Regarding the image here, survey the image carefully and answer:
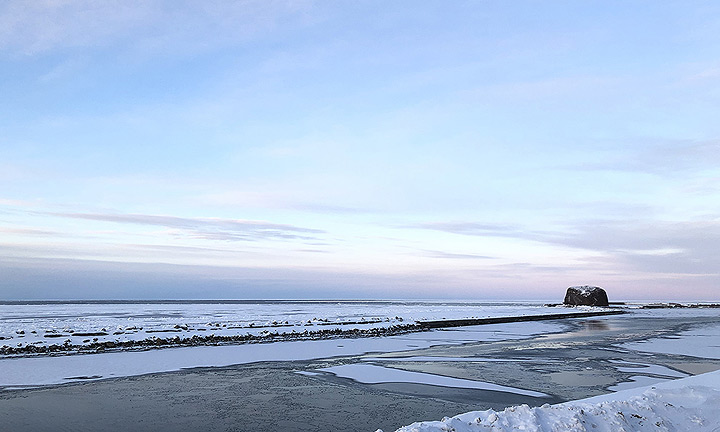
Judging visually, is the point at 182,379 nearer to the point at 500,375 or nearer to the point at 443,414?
the point at 443,414

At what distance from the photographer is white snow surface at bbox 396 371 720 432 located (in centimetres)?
675

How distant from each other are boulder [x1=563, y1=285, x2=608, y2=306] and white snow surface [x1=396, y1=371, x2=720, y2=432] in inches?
3559

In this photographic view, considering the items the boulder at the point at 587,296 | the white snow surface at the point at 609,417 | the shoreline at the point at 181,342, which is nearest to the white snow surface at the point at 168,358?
the shoreline at the point at 181,342

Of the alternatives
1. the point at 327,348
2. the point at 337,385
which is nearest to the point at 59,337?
the point at 327,348

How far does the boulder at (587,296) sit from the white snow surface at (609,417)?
297 feet

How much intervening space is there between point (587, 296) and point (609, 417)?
92919mm

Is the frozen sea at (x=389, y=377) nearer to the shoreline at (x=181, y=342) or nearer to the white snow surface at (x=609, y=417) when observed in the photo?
the white snow surface at (x=609, y=417)

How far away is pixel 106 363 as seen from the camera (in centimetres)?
1633

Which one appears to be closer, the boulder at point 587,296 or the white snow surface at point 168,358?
the white snow surface at point 168,358

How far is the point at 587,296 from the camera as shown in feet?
302

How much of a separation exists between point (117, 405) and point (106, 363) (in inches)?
272

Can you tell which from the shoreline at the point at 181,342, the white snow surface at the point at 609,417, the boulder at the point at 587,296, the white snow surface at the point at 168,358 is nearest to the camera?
the white snow surface at the point at 609,417

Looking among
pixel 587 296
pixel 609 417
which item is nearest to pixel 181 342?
pixel 609 417

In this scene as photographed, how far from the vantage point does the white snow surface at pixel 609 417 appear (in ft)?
22.1
